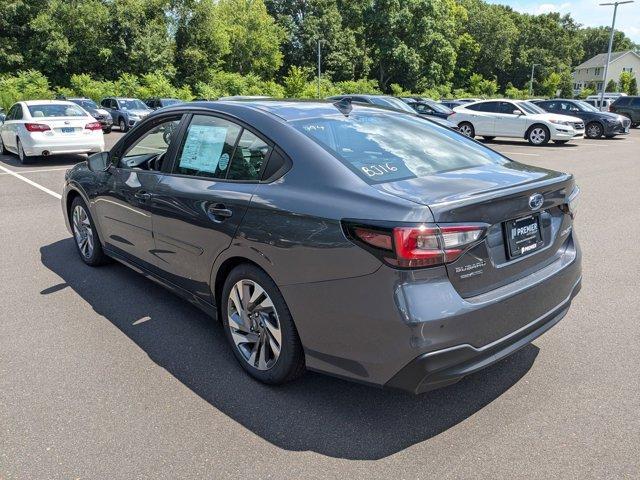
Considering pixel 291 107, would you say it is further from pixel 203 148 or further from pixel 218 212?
pixel 218 212

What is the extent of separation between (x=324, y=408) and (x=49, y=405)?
1.56 m

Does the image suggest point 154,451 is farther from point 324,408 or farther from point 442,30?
point 442,30

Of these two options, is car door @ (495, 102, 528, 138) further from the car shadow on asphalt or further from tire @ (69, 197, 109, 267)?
the car shadow on asphalt

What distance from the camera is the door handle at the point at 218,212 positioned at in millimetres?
3201

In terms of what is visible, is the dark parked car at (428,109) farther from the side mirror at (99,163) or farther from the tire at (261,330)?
the tire at (261,330)

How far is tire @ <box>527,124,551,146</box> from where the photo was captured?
18.9 metres

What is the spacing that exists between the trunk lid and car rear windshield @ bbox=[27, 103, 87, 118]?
13.0 meters

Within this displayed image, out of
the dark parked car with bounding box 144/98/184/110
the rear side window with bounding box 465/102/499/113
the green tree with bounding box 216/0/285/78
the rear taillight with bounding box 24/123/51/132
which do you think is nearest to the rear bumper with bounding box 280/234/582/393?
the rear taillight with bounding box 24/123/51/132

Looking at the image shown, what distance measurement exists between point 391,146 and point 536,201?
91 centimetres

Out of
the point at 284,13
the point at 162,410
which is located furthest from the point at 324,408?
the point at 284,13

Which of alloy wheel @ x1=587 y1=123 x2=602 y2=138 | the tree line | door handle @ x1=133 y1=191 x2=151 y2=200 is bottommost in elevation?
alloy wheel @ x1=587 y1=123 x2=602 y2=138

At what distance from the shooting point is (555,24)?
8456cm

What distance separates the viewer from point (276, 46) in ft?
192

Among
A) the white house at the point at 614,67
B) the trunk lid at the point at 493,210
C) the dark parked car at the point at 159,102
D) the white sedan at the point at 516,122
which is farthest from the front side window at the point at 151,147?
the white house at the point at 614,67
